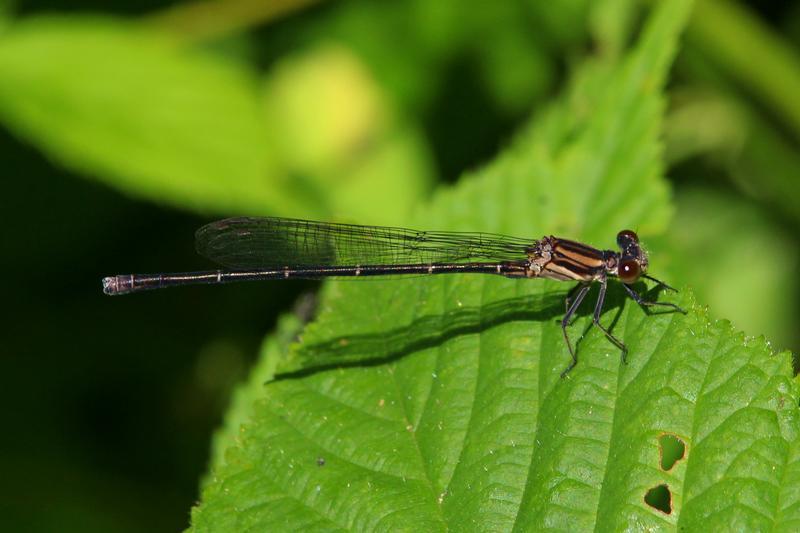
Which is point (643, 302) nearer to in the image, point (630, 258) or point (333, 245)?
point (630, 258)

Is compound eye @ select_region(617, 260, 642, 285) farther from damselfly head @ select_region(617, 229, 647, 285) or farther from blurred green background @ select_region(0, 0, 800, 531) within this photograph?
blurred green background @ select_region(0, 0, 800, 531)

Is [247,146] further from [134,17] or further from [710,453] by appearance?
[710,453]

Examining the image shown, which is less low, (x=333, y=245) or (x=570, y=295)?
(x=333, y=245)

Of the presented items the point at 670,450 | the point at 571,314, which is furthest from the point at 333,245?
the point at 670,450

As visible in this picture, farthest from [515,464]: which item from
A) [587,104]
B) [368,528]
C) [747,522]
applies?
[587,104]

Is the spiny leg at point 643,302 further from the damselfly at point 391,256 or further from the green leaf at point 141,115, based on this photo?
the green leaf at point 141,115

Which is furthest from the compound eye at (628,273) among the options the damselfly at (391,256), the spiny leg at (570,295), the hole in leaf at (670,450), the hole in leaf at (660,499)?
the hole in leaf at (660,499)

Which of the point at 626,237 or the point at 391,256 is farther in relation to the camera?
the point at 391,256
